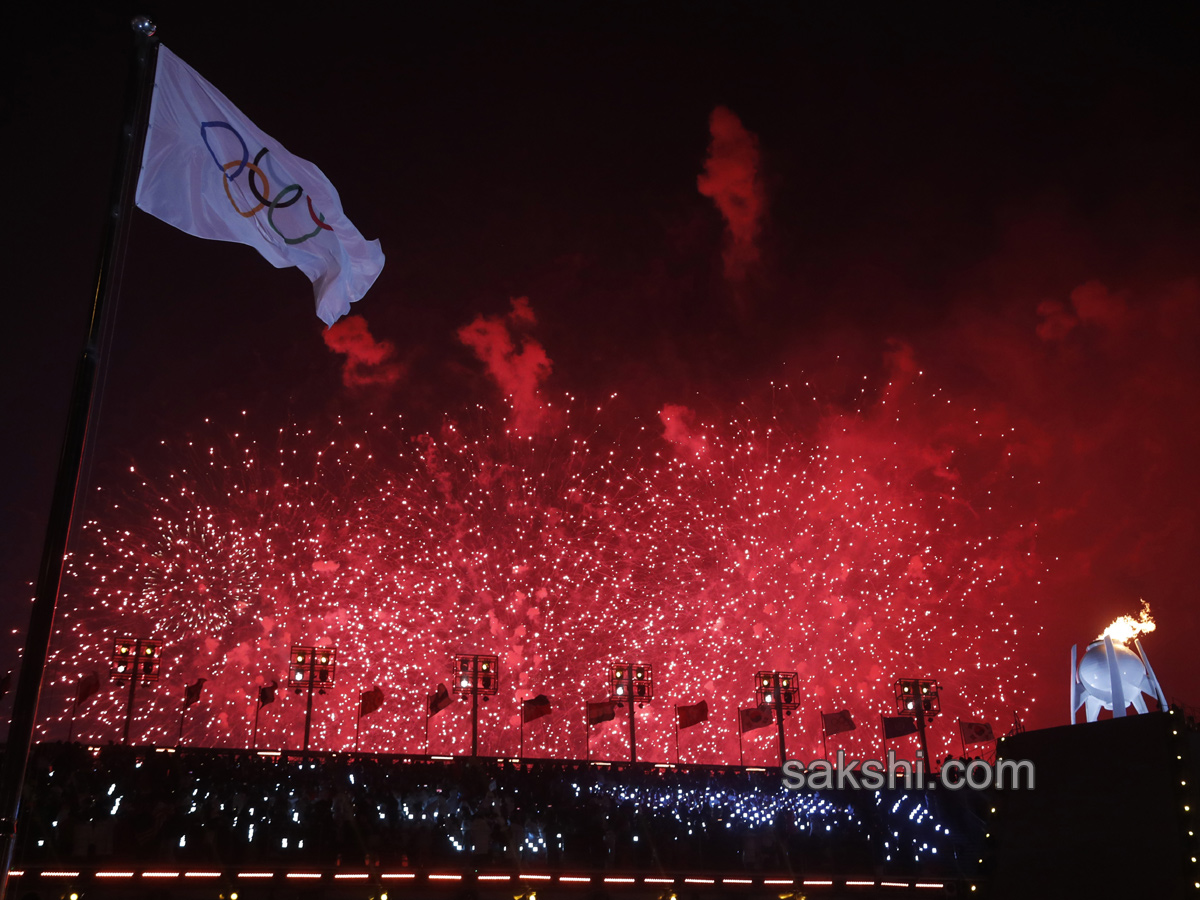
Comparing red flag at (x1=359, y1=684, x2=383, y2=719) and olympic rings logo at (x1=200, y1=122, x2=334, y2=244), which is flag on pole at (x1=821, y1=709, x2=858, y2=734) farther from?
olympic rings logo at (x1=200, y1=122, x2=334, y2=244)

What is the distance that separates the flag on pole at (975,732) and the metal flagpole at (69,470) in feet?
115

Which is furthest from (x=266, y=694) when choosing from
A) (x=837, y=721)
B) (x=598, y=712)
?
(x=837, y=721)

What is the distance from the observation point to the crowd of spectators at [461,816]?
58.8ft

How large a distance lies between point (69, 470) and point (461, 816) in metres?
15.2

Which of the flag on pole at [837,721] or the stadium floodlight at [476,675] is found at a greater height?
the stadium floodlight at [476,675]

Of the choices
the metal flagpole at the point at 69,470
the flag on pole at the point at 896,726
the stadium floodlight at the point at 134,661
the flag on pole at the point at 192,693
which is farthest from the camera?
the flag on pole at the point at 896,726

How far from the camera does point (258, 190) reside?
1002 cm

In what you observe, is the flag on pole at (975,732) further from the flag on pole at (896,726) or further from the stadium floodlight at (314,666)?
the stadium floodlight at (314,666)

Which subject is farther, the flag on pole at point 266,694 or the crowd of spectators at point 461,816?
the flag on pole at point 266,694

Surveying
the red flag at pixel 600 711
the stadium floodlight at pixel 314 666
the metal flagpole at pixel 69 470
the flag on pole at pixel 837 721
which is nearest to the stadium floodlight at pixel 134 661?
the stadium floodlight at pixel 314 666

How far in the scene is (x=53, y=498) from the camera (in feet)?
24.0

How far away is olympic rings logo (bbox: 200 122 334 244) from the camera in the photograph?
9734mm

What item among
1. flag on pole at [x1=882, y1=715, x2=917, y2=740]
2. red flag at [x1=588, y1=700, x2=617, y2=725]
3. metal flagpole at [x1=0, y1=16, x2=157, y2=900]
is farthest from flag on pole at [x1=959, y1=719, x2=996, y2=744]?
metal flagpole at [x1=0, y1=16, x2=157, y2=900]

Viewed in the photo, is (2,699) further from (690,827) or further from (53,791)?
(690,827)
